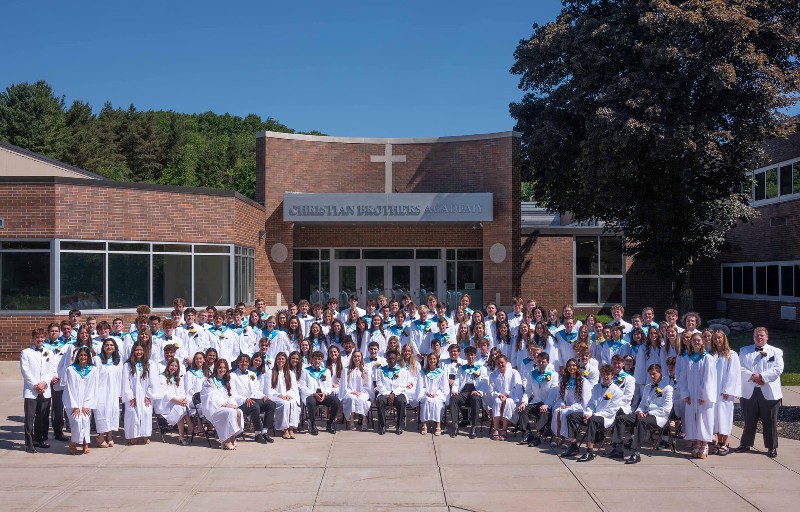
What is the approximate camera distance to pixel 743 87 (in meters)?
21.2

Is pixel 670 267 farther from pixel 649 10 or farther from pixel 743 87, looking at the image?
pixel 649 10

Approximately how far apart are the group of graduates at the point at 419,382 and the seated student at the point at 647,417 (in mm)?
20

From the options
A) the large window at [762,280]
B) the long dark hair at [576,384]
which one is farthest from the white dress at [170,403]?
the large window at [762,280]

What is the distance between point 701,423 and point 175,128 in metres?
69.3

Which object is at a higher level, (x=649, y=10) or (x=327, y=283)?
(x=649, y=10)

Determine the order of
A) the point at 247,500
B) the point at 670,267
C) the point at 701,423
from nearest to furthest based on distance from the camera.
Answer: the point at 247,500, the point at 701,423, the point at 670,267

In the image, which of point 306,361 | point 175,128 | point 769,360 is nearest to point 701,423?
point 769,360

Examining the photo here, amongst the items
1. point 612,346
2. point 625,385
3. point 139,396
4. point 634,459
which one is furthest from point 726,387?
point 139,396

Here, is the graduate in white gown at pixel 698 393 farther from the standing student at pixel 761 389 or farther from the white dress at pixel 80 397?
the white dress at pixel 80 397

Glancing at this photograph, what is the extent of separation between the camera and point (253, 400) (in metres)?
11.7

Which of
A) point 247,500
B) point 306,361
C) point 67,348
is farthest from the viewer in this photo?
point 306,361

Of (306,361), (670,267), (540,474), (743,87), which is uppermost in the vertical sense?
(743,87)

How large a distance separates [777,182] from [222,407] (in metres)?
21.7

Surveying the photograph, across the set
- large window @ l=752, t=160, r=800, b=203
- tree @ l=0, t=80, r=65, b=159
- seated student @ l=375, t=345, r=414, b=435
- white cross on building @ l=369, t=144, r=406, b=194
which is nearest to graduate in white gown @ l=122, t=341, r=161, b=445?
seated student @ l=375, t=345, r=414, b=435
